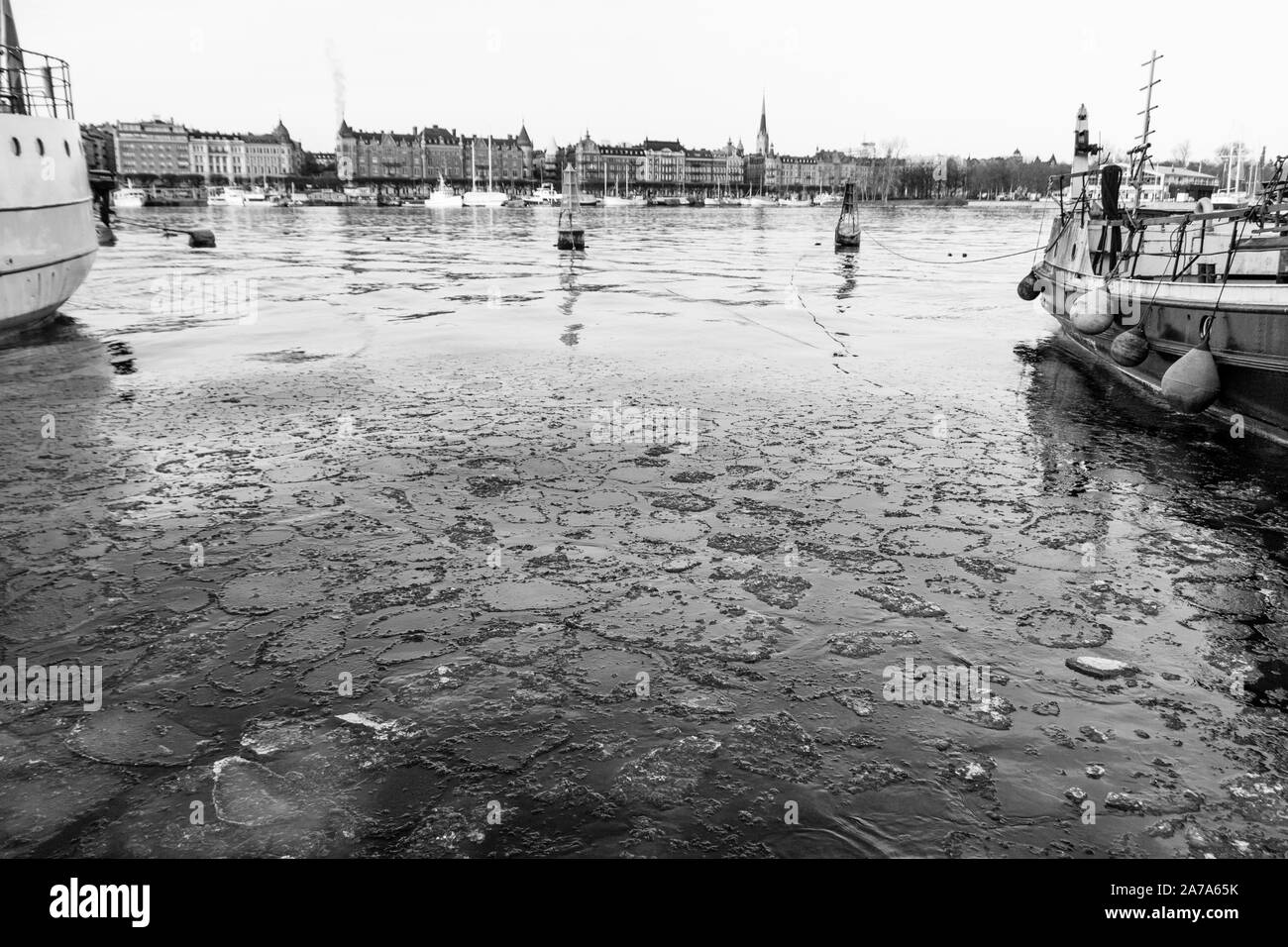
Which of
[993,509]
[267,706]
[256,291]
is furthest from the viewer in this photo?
[256,291]

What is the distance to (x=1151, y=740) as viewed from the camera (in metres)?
4.64

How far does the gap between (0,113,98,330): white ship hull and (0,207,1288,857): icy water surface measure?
12.8ft

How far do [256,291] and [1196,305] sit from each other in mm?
24200

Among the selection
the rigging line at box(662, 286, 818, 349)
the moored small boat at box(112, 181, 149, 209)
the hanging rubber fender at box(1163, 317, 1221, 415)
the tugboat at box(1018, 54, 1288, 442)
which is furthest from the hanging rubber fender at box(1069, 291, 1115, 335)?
the moored small boat at box(112, 181, 149, 209)

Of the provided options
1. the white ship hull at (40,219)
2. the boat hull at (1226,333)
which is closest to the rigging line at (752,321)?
the boat hull at (1226,333)

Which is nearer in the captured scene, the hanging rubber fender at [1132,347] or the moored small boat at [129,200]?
the hanging rubber fender at [1132,347]

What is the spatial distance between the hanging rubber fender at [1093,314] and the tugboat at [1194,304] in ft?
0.07

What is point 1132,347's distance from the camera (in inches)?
529

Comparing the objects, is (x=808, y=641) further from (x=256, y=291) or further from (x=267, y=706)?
(x=256, y=291)

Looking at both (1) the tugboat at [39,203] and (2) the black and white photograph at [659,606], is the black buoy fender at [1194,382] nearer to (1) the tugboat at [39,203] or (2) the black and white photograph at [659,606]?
(2) the black and white photograph at [659,606]

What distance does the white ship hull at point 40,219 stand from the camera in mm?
15719

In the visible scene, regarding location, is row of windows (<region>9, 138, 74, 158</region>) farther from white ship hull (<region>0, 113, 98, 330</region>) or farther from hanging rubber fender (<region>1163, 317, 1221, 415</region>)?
hanging rubber fender (<region>1163, 317, 1221, 415</region>)

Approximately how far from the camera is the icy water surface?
13.4 ft
